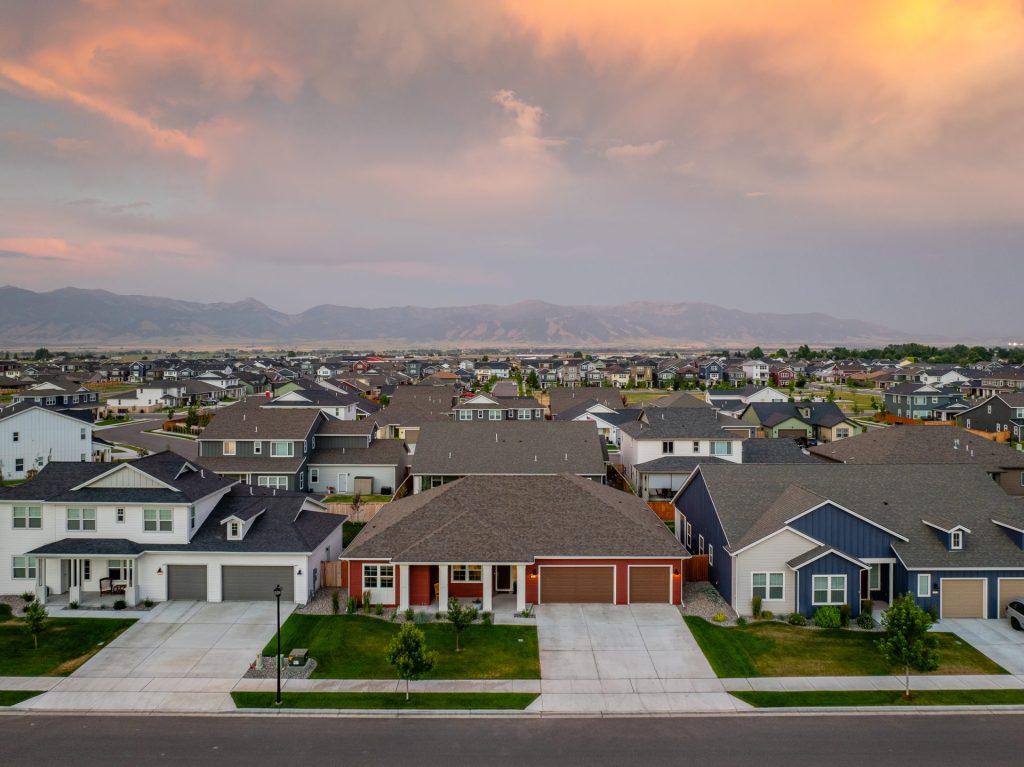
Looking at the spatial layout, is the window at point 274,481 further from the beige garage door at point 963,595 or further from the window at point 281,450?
the beige garage door at point 963,595

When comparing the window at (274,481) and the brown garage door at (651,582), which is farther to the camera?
the window at (274,481)

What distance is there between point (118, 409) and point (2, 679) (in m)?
96.7

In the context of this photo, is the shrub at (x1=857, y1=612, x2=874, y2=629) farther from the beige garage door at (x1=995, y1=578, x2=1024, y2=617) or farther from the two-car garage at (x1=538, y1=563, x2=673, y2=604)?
the two-car garage at (x1=538, y1=563, x2=673, y2=604)

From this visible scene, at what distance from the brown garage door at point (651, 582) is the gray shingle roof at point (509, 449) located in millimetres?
17333

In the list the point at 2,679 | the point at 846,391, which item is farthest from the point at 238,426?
the point at 846,391

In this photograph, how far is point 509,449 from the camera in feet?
169

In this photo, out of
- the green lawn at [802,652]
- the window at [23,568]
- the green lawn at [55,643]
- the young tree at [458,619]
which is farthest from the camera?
the window at [23,568]

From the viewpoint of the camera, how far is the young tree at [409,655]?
22188 mm

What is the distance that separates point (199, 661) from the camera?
25234 millimetres

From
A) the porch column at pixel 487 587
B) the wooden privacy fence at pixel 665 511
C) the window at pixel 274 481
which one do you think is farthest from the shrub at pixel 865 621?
the window at pixel 274 481

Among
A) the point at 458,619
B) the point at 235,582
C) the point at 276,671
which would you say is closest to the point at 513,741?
the point at 458,619

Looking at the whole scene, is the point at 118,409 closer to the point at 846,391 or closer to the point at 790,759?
the point at 790,759

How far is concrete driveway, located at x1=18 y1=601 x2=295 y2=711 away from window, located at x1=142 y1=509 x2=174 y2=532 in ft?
11.7

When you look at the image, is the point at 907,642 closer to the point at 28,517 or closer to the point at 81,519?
the point at 81,519
